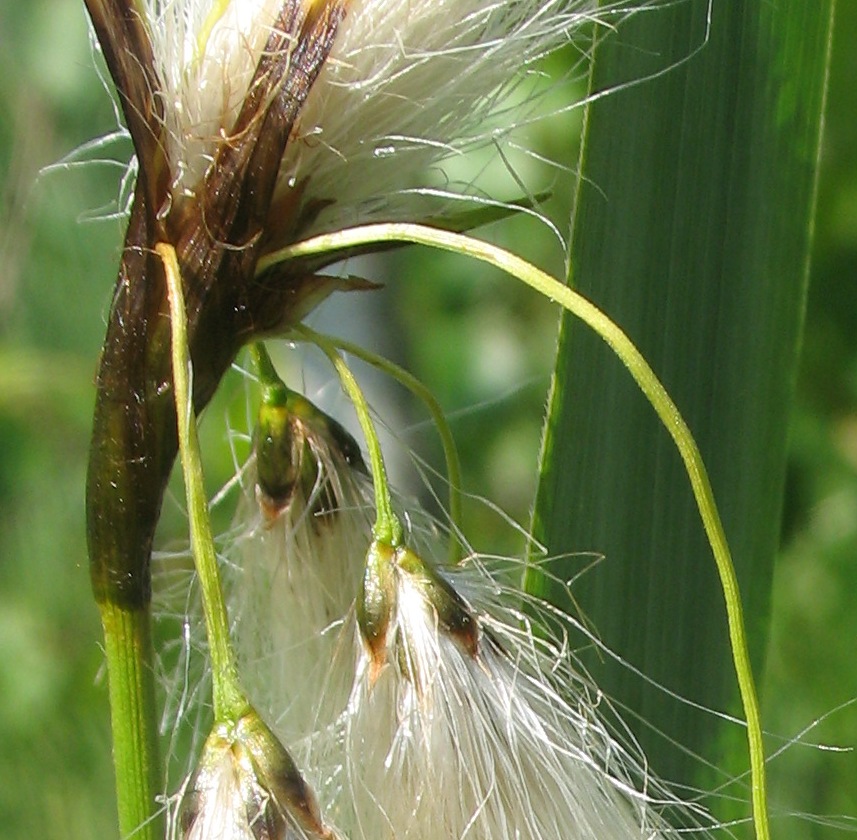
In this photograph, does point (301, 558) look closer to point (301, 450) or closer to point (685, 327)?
point (301, 450)

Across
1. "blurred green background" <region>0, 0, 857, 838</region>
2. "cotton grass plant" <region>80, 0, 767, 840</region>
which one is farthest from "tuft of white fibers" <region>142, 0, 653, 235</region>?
"blurred green background" <region>0, 0, 857, 838</region>

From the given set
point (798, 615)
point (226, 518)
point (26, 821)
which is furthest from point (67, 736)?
point (798, 615)

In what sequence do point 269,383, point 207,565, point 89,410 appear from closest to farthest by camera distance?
point 207,565, point 269,383, point 89,410

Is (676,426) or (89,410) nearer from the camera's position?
(676,426)

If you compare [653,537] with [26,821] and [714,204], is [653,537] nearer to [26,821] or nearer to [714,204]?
[714,204]

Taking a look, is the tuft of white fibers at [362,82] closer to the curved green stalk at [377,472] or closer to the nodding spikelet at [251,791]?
the curved green stalk at [377,472]

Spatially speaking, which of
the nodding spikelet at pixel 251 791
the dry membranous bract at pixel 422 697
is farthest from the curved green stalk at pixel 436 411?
the nodding spikelet at pixel 251 791

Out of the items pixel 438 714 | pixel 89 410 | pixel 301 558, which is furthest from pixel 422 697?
pixel 89 410
